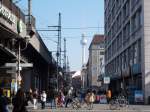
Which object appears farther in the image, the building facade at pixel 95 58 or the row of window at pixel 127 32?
the building facade at pixel 95 58

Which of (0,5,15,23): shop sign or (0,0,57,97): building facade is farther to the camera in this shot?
(0,0,57,97): building facade

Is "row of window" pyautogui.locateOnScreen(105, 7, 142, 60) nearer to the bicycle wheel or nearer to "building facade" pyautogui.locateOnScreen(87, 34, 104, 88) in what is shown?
the bicycle wheel

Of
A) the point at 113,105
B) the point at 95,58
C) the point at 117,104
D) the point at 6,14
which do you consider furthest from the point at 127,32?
the point at 95,58

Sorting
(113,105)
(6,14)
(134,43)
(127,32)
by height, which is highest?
(127,32)

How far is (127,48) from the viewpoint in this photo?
7681 cm

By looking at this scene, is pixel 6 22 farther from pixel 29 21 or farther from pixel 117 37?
pixel 117 37

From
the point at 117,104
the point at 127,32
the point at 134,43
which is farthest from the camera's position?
the point at 127,32

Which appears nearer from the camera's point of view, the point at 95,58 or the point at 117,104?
the point at 117,104

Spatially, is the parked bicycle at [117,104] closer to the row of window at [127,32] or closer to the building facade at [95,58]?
the row of window at [127,32]

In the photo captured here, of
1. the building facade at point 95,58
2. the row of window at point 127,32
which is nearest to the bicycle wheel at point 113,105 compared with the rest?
the row of window at point 127,32

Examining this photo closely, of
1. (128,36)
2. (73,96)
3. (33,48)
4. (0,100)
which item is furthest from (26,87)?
(0,100)

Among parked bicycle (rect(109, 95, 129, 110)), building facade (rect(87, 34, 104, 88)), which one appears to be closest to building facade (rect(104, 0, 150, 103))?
parked bicycle (rect(109, 95, 129, 110))

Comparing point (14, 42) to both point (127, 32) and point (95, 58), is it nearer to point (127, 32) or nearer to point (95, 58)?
point (127, 32)

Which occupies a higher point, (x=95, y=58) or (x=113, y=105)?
(x=95, y=58)
